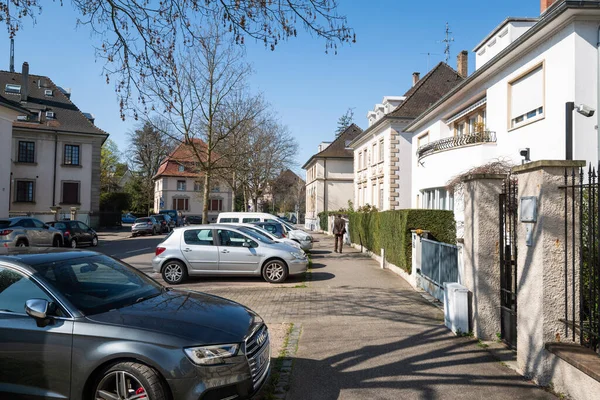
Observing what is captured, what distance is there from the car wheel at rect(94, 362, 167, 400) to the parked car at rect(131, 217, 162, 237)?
3510cm

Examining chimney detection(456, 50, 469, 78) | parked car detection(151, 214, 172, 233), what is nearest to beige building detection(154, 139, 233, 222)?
parked car detection(151, 214, 172, 233)

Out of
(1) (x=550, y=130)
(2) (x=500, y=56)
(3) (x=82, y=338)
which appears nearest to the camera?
(3) (x=82, y=338)

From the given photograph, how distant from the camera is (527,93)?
14.2 meters

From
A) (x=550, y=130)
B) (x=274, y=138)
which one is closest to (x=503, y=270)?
(x=550, y=130)

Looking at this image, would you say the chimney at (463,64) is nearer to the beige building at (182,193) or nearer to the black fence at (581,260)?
the black fence at (581,260)

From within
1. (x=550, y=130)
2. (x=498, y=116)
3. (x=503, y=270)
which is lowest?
(x=503, y=270)

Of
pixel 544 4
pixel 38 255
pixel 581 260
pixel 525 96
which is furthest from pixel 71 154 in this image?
pixel 581 260

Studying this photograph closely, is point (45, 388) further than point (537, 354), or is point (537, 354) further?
point (537, 354)

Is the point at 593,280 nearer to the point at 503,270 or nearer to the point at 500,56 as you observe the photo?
the point at 503,270

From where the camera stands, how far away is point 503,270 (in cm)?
640

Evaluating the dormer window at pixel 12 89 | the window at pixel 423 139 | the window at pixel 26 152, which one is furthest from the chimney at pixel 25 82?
the window at pixel 423 139

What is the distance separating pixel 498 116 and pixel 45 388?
1547 cm

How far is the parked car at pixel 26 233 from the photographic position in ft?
64.9

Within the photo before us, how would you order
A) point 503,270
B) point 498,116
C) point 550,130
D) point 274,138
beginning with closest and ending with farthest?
point 503,270
point 550,130
point 498,116
point 274,138
